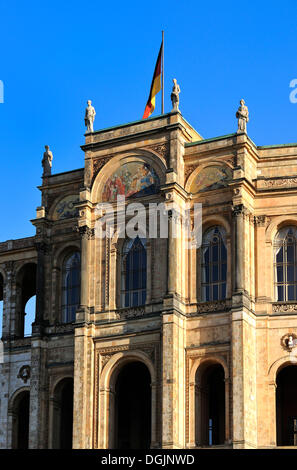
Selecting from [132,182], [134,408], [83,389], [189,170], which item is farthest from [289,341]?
[132,182]

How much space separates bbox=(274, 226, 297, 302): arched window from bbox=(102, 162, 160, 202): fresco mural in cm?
697

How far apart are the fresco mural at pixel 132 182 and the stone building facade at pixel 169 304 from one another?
7 cm

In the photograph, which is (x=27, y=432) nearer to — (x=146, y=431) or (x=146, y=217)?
(x=146, y=431)

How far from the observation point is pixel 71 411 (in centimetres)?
6981

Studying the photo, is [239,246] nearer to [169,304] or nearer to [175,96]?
[169,304]

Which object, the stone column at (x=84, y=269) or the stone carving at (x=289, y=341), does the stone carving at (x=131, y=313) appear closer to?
the stone column at (x=84, y=269)

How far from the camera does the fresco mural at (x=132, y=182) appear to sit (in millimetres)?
67250

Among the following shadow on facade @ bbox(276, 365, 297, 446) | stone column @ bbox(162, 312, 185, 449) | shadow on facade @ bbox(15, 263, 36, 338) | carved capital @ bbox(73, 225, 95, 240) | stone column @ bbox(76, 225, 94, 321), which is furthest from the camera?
shadow on facade @ bbox(15, 263, 36, 338)

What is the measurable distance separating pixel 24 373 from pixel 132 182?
12.7 metres

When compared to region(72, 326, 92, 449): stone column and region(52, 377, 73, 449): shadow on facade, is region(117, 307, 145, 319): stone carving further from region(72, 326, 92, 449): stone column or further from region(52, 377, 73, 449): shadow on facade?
region(52, 377, 73, 449): shadow on facade

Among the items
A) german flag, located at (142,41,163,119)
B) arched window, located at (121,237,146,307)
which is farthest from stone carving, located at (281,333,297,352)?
german flag, located at (142,41,163,119)

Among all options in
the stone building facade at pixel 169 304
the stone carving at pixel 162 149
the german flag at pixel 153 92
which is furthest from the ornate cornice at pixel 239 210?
the german flag at pixel 153 92

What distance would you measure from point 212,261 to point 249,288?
2601mm

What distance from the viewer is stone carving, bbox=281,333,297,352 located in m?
63.7
